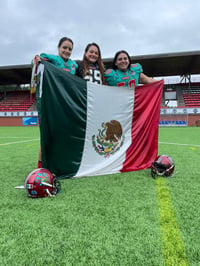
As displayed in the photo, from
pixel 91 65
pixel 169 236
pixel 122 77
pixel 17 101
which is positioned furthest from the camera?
pixel 17 101

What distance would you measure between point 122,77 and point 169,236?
209cm

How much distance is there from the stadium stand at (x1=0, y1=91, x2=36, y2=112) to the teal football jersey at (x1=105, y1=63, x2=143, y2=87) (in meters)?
20.7

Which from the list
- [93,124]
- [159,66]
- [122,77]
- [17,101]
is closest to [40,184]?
[93,124]

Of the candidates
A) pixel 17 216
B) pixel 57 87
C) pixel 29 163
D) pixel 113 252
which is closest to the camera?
pixel 113 252

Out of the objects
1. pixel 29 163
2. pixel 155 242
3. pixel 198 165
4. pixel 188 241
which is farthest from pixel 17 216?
pixel 198 165

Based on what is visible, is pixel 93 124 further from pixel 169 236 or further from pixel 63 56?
pixel 169 236

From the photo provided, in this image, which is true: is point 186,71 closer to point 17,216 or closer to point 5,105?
point 5,105

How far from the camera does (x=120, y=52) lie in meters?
2.75

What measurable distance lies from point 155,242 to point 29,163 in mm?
2533

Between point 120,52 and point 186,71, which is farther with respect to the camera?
point 186,71

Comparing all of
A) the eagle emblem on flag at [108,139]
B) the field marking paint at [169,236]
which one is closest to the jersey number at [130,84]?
the eagle emblem on flag at [108,139]

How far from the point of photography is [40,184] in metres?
1.75

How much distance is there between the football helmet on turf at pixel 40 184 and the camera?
174 centimetres

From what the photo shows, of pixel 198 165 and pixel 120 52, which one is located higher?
pixel 120 52
